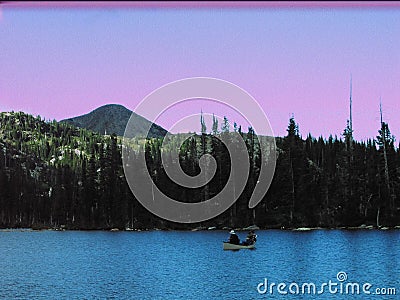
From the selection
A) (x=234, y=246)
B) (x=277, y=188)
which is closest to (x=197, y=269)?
(x=234, y=246)

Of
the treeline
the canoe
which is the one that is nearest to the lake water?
the canoe

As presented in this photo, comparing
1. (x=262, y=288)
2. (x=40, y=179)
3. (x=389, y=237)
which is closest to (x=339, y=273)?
(x=262, y=288)

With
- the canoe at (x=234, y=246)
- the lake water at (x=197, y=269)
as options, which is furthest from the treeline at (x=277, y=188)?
the canoe at (x=234, y=246)

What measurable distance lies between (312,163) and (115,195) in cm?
2079

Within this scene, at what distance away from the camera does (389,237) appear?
39.4 metres

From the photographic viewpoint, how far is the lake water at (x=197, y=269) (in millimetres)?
19797

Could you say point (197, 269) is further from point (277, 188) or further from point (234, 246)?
point (277, 188)

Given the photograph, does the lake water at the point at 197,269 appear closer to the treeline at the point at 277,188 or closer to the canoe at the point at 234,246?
the canoe at the point at 234,246

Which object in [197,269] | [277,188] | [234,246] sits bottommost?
[197,269]

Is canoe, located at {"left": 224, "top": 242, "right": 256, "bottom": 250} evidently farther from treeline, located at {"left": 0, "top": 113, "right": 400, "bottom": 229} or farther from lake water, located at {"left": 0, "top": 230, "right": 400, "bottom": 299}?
treeline, located at {"left": 0, "top": 113, "right": 400, "bottom": 229}

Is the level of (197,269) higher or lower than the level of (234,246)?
lower

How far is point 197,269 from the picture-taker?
25391 mm

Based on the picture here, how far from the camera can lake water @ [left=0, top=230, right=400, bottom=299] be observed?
19.8m

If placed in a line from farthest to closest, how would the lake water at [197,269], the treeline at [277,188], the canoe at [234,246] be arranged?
1. the treeline at [277,188]
2. the canoe at [234,246]
3. the lake water at [197,269]
